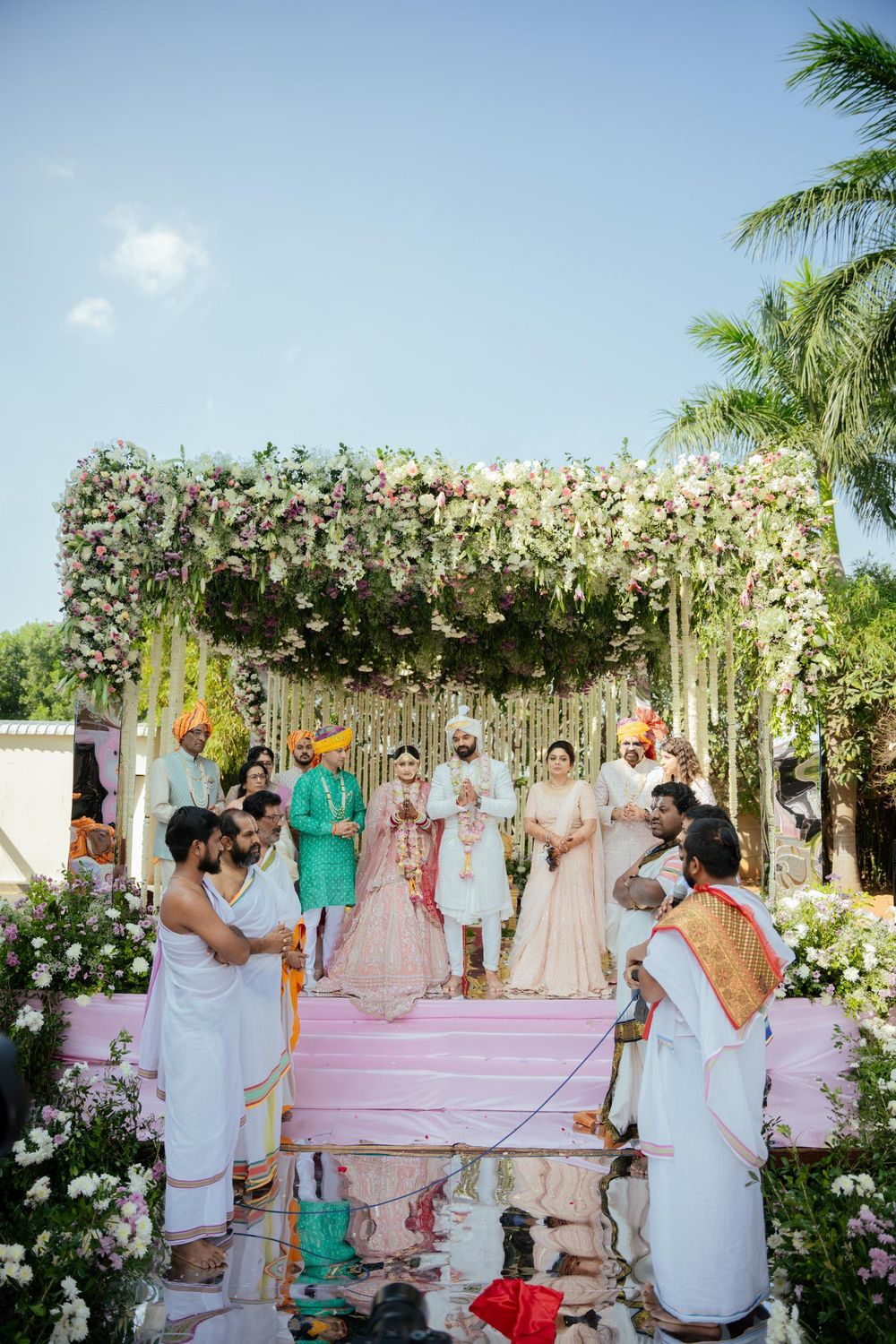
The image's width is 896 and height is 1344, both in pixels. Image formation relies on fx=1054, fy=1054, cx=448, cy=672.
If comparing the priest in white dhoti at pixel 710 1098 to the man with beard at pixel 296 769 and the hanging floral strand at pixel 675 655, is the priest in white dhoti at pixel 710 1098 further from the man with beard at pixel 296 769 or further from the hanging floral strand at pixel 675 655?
the hanging floral strand at pixel 675 655

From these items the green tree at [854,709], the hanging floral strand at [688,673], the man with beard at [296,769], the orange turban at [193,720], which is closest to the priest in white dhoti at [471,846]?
the man with beard at [296,769]

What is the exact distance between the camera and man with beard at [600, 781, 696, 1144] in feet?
15.4

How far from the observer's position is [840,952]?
6.24 m

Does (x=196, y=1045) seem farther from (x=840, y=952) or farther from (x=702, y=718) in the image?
(x=702, y=718)

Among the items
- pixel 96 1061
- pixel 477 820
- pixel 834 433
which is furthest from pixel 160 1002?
pixel 834 433

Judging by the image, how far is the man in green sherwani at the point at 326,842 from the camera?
762 centimetres

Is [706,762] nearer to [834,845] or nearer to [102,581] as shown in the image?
[102,581]

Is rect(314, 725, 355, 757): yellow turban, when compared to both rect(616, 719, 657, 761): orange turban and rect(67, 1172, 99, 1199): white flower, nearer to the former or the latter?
rect(616, 719, 657, 761): orange turban

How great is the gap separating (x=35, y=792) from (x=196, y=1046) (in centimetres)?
1946

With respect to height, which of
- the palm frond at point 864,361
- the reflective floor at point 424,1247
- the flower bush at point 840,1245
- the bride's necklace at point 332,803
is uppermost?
the palm frond at point 864,361

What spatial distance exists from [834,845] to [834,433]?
6279 mm

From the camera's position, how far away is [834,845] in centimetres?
1623

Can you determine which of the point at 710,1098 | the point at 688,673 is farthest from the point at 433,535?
the point at 710,1098

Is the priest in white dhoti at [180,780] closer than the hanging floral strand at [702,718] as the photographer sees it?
Yes
